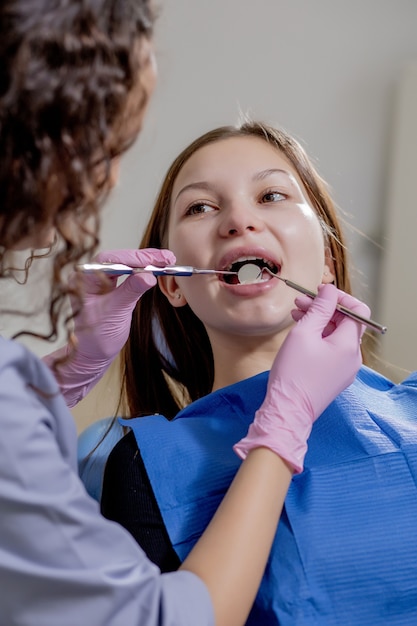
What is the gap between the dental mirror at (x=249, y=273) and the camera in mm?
1350

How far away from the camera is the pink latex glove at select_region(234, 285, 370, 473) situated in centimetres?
100

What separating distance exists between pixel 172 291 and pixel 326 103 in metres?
1.57

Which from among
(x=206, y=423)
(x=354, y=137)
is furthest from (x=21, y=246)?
(x=354, y=137)

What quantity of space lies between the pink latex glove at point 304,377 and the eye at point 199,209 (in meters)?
0.31

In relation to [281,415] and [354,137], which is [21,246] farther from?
[354,137]

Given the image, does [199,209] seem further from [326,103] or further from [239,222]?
[326,103]

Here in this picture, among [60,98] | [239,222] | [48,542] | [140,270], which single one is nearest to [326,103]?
[239,222]

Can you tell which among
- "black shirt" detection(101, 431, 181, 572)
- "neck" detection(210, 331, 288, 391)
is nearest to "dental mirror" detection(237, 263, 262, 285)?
"neck" detection(210, 331, 288, 391)

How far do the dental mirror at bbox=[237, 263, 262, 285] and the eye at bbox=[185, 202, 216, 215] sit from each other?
0.14 meters

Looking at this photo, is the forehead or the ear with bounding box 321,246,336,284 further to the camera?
the ear with bounding box 321,246,336,284

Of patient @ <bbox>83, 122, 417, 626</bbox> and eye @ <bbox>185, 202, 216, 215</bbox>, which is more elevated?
eye @ <bbox>185, 202, 216, 215</bbox>

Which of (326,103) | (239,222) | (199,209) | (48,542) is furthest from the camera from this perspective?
(326,103)

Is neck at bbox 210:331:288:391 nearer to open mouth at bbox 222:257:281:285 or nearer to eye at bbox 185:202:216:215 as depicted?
open mouth at bbox 222:257:281:285

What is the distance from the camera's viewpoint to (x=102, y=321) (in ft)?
4.58
